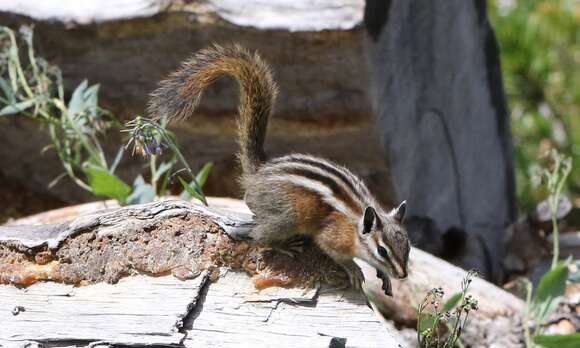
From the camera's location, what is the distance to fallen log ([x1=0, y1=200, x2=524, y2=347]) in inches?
86.4

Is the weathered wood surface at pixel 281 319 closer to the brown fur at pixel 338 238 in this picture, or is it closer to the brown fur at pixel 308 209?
the brown fur at pixel 338 238

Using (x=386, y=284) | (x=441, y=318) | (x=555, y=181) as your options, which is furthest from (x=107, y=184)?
(x=555, y=181)

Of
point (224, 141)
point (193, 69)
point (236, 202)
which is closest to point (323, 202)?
point (193, 69)

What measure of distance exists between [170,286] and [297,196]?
1.38ft

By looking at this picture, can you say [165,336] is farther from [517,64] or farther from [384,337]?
[517,64]

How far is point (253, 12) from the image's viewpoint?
11.1 ft

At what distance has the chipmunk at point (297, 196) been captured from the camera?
2.44 m

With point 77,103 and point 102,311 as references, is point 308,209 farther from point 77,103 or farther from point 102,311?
point 77,103

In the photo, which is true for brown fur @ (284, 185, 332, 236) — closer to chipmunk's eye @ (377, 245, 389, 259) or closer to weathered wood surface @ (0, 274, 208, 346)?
chipmunk's eye @ (377, 245, 389, 259)

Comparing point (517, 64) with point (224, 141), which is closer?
point (224, 141)

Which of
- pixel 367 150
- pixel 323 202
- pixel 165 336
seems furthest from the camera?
pixel 367 150

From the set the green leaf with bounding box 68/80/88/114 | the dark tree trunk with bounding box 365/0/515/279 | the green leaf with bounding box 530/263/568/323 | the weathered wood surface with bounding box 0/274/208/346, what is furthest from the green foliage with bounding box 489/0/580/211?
the weathered wood surface with bounding box 0/274/208/346

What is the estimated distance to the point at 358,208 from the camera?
8.27ft

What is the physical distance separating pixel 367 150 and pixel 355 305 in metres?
1.50
